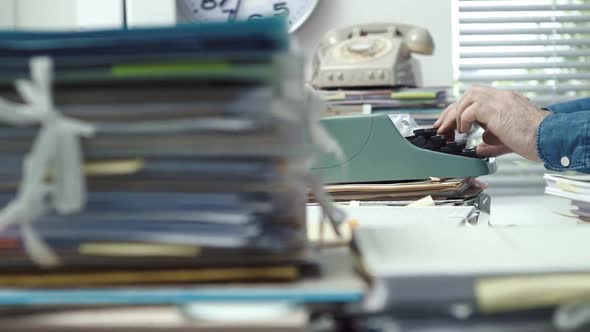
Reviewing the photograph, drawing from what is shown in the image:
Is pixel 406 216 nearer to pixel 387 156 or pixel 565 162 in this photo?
pixel 387 156

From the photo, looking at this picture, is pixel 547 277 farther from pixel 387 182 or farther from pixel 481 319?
pixel 387 182

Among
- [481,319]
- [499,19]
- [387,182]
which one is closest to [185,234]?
[481,319]

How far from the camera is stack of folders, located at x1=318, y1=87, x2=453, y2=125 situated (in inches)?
62.7

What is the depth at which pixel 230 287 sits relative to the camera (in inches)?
14.0

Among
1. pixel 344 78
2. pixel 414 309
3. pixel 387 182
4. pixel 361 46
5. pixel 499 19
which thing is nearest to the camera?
pixel 414 309

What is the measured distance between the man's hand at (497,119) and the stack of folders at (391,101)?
26cm

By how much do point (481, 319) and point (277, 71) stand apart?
156mm

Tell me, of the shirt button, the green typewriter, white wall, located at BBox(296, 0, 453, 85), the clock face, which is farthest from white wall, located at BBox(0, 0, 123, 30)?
the shirt button

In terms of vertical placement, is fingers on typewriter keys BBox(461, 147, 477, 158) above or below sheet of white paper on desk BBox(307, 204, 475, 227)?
below

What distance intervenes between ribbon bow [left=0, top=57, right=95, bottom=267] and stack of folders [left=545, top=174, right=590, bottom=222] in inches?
40.9

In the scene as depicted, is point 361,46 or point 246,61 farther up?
point 246,61

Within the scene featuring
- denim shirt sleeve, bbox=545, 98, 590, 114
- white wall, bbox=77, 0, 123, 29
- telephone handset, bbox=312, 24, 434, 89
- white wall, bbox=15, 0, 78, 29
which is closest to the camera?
denim shirt sleeve, bbox=545, 98, 590, 114

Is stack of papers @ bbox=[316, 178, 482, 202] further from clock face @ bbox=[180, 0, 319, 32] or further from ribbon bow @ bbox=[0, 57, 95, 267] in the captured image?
clock face @ bbox=[180, 0, 319, 32]

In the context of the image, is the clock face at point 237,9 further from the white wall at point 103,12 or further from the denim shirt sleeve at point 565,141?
the denim shirt sleeve at point 565,141
